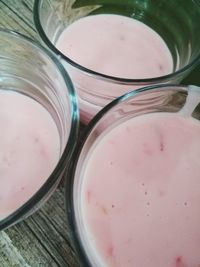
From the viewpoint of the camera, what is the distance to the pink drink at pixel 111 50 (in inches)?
34.3

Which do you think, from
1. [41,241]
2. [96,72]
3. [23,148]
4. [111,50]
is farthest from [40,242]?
[111,50]

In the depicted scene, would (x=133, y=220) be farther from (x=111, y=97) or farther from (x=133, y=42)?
(x=133, y=42)

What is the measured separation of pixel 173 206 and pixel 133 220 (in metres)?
0.07

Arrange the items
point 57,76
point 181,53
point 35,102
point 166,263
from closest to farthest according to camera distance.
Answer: point 166,263
point 57,76
point 35,102
point 181,53

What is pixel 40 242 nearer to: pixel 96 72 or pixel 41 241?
pixel 41 241

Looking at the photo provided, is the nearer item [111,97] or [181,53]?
[111,97]

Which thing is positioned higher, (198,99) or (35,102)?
(198,99)

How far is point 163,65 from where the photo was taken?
0.92 metres

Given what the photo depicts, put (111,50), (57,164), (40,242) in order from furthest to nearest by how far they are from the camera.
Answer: (111,50) < (40,242) < (57,164)

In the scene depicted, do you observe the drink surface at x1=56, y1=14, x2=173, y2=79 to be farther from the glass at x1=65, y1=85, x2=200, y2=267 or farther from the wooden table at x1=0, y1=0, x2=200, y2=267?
the wooden table at x1=0, y1=0, x2=200, y2=267

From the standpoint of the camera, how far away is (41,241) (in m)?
0.70

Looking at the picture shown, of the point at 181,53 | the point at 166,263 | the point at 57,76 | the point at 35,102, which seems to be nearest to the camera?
the point at 166,263

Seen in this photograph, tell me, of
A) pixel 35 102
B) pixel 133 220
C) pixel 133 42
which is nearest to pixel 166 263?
pixel 133 220

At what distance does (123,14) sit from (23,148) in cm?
45
